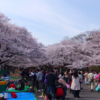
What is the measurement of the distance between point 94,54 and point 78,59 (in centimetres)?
456

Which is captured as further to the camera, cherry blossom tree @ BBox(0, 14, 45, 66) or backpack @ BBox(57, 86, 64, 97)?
cherry blossom tree @ BBox(0, 14, 45, 66)

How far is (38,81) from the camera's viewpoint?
14023 millimetres

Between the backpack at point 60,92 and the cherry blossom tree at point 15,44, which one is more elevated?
the cherry blossom tree at point 15,44

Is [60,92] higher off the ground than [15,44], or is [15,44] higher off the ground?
[15,44]

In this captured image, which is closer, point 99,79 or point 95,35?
point 99,79

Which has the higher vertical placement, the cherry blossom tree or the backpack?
the cherry blossom tree

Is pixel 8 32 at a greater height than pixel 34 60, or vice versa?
pixel 8 32

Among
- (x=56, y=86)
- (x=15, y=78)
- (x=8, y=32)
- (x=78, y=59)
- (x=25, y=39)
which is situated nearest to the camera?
(x=56, y=86)

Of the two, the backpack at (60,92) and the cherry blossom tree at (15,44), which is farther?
the cherry blossom tree at (15,44)

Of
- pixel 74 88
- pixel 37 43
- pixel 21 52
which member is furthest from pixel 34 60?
pixel 74 88

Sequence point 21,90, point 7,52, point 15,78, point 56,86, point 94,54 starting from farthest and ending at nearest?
1. point 94,54
2. point 7,52
3. point 15,78
4. point 21,90
5. point 56,86

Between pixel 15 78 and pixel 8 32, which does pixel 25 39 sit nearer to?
pixel 8 32

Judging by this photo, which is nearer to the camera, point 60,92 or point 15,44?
point 60,92

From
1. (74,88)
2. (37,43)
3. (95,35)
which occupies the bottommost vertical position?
(74,88)
